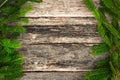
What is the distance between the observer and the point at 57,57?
245 centimetres

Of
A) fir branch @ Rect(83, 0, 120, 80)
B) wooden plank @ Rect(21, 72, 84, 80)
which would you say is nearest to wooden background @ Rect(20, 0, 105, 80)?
wooden plank @ Rect(21, 72, 84, 80)

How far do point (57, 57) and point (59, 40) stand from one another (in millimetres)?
143

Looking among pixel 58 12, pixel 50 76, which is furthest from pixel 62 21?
pixel 50 76

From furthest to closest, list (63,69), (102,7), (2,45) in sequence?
(63,69) < (102,7) < (2,45)

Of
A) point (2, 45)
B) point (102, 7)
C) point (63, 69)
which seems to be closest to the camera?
point (2, 45)

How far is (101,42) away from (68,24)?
30 cm

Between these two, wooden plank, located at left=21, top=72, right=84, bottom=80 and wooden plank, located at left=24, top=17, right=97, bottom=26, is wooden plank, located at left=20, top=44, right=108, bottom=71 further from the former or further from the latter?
wooden plank, located at left=24, top=17, right=97, bottom=26

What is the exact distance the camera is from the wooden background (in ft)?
7.79

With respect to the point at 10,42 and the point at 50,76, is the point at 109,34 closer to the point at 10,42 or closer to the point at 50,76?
the point at 50,76

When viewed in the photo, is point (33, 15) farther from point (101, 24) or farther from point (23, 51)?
point (101, 24)

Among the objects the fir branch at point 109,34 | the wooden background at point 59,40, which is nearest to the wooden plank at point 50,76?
the wooden background at point 59,40

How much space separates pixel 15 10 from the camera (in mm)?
2137

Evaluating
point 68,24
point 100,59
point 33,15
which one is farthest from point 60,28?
point 100,59

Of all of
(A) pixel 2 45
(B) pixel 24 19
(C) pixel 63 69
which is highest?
(B) pixel 24 19
